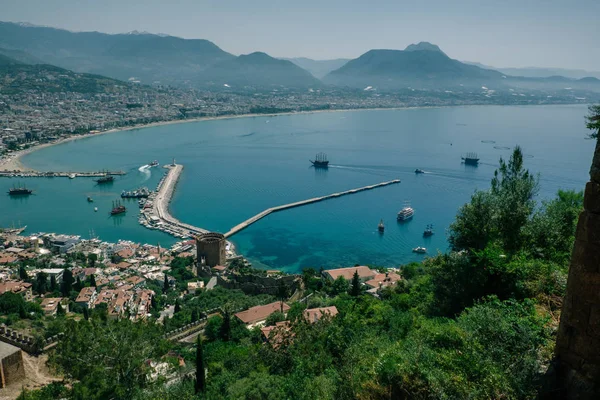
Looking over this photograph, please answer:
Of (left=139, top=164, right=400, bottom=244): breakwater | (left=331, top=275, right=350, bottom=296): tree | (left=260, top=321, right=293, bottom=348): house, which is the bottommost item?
(left=139, top=164, right=400, bottom=244): breakwater

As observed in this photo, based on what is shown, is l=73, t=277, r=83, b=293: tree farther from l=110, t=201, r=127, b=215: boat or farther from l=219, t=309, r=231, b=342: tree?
l=110, t=201, r=127, b=215: boat

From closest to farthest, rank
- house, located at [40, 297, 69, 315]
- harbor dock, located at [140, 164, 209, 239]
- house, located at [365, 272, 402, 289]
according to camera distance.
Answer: house, located at [40, 297, 69, 315] → house, located at [365, 272, 402, 289] → harbor dock, located at [140, 164, 209, 239]

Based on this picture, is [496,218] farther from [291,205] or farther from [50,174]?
[50,174]

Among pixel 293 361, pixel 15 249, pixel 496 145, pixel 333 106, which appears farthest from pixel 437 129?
pixel 293 361

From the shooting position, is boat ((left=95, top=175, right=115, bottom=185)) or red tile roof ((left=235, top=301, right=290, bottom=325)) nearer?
red tile roof ((left=235, top=301, right=290, bottom=325))

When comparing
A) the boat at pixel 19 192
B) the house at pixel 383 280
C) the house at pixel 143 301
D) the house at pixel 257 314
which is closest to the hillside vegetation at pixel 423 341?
the house at pixel 257 314

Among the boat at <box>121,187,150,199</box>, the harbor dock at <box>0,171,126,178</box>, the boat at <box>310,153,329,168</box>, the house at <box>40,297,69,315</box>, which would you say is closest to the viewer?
the house at <box>40,297,69,315</box>

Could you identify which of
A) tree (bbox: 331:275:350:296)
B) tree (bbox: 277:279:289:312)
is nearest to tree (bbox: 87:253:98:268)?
tree (bbox: 277:279:289:312)
